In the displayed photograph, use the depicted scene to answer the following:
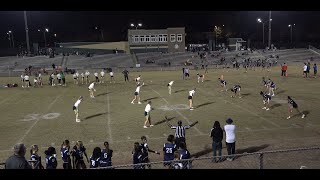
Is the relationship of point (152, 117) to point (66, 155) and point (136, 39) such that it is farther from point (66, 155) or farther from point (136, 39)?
point (136, 39)

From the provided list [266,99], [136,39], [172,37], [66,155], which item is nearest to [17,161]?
[66,155]

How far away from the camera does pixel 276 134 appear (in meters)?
15.4

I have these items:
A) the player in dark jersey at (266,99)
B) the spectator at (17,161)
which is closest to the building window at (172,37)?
the player in dark jersey at (266,99)

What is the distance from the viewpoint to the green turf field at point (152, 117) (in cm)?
1452

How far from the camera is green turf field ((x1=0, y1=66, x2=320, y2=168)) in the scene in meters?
14.5

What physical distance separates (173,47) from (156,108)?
180 ft

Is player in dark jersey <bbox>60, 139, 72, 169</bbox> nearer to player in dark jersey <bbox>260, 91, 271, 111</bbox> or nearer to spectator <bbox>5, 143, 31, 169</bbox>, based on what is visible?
spectator <bbox>5, 143, 31, 169</bbox>

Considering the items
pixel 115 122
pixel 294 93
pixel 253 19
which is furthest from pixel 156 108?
pixel 253 19

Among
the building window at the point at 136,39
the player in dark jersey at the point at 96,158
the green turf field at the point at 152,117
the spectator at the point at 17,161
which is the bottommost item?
the green turf field at the point at 152,117

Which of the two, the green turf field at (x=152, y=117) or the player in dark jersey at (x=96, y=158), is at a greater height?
the player in dark jersey at (x=96, y=158)

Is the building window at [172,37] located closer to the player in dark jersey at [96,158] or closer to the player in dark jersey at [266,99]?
the player in dark jersey at [266,99]

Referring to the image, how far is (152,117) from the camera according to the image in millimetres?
19156

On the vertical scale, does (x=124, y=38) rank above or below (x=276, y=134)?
above
